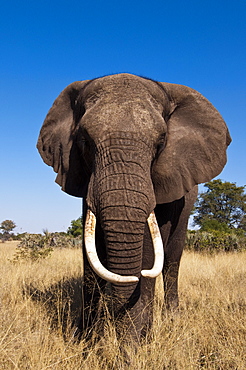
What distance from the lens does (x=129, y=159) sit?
13.0 ft

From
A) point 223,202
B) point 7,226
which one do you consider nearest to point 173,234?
point 223,202

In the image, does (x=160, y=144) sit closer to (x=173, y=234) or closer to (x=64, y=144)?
(x=64, y=144)

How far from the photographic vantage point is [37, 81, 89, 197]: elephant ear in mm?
5055

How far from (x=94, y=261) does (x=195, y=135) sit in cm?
250

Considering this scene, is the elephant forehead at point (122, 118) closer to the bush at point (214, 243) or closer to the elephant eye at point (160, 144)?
the elephant eye at point (160, 144)

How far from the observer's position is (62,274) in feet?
28.8

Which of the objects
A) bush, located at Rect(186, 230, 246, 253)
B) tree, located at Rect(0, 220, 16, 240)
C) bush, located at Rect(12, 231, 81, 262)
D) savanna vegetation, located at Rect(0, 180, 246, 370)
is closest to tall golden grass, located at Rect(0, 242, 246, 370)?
savanna vegetation, located at Rect(0, 180, 246, 370)

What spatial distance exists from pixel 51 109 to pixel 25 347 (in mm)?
3271

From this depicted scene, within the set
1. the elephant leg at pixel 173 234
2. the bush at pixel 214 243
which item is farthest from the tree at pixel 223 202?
the elephant leg at pixel 173 234

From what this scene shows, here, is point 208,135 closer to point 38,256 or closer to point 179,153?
point 179,153

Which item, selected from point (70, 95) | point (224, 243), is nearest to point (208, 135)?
point (70, 95)

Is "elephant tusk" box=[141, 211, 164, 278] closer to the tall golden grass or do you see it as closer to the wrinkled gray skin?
the wrinkled gray skin

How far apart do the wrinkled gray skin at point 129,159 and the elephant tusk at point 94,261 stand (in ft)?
0.39

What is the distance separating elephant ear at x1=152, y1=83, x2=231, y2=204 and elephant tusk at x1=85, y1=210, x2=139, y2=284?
1591 millimetres
